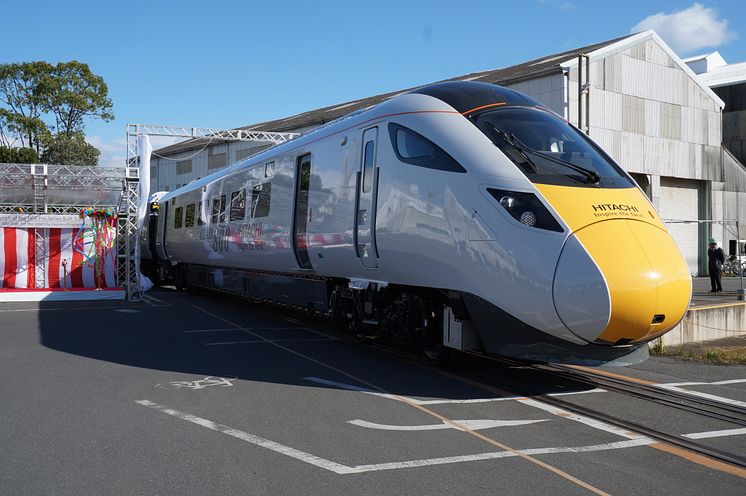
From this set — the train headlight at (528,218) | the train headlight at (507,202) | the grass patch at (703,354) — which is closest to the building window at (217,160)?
the grass patch at (703,354)

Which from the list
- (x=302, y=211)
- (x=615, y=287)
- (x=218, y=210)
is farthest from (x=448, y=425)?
(x=218, y=210)

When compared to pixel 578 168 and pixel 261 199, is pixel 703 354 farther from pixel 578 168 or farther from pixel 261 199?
pixel 261 199

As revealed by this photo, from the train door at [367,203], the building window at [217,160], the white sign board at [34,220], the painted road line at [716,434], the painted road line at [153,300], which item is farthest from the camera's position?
the building window at [217,160]

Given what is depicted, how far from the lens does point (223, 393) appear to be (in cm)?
720

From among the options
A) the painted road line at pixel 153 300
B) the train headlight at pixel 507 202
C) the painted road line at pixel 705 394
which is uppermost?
the train headlight at pixel 507 202

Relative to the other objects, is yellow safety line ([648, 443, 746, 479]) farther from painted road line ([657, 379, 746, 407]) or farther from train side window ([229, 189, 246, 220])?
train side window ([229, 189, 246, 220])

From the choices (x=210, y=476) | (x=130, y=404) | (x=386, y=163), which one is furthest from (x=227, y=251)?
(x=210, y=476)

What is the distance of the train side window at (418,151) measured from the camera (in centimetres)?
765

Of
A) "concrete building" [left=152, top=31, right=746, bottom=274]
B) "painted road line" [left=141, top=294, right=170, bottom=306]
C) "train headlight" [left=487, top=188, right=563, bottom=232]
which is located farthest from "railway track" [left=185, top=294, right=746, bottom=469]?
"concrete building" [left=152, top=31, right=746, bottom=274]

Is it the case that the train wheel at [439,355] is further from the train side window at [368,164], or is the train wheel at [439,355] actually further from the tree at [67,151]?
the tree at [67,151]

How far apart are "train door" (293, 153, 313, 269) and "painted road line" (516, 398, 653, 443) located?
5035 mm

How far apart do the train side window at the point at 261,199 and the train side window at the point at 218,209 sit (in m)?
2.63

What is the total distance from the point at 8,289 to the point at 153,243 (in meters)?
5.58

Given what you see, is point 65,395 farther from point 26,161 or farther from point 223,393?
point 26,161
